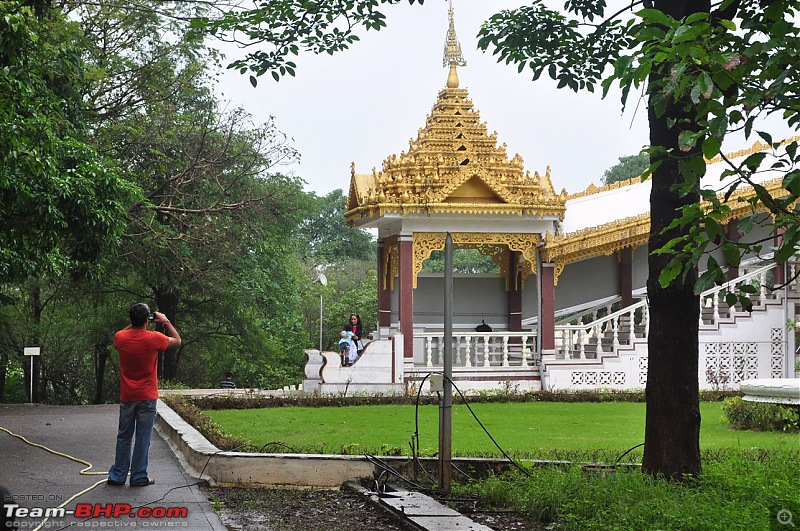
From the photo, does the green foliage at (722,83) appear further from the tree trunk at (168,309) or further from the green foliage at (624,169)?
the green foliage at (624,169)

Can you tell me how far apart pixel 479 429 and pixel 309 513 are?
18.1ft

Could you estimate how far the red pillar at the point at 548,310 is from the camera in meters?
20.8

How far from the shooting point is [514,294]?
2338 centimetres

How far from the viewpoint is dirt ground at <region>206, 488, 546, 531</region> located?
7.14m

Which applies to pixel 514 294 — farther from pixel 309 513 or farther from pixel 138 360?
pixel 309 513

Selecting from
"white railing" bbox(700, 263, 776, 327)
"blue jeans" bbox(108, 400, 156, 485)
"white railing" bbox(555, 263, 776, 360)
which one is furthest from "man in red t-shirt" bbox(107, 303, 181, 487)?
"white railing" bbox(700, 263, 776, 327)

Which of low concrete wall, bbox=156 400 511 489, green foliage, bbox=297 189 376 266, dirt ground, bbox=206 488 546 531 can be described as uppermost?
green foliage, bbox=297 189 376 266

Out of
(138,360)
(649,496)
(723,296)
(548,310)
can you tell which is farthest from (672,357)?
(723,296)

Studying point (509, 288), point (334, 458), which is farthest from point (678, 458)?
point (509, 288)

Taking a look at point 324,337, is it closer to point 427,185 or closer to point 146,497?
point 427,185

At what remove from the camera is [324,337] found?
4378 cm

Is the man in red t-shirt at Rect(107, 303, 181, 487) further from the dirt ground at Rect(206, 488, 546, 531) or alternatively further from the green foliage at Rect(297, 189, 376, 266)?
the green foliage at Rect(297, 189, 376, 266)

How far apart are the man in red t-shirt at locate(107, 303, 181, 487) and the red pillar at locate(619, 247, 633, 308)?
16.1m

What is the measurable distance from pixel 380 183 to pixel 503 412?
617cm
